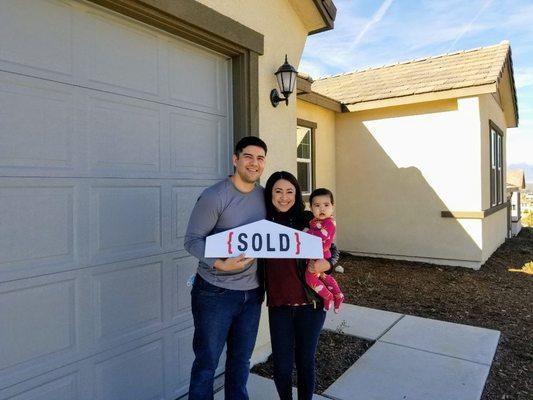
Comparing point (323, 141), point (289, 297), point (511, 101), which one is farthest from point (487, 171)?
point (289, 297)

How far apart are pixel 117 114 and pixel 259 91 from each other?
1.48 m

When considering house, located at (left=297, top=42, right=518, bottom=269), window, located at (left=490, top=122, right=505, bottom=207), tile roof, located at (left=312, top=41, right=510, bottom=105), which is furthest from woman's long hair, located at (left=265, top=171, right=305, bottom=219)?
window, located at (left=490, top=122, right=505, bottom=207)

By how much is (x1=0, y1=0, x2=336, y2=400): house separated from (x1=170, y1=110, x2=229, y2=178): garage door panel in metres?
0.01

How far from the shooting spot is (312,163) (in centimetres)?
893

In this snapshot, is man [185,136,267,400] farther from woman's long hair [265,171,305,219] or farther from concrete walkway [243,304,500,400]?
concrete walkway [243,304,500,400]

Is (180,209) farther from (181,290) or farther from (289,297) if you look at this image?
(289,297)

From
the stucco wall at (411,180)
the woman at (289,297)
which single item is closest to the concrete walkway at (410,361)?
the woman at (289,297)

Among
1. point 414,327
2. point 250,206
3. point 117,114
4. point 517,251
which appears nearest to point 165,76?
point 117,114

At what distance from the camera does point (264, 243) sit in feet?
7.09

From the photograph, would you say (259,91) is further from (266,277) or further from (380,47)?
(380,47)

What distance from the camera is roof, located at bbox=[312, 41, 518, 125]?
26.2ft

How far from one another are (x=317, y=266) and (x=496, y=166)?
34.8 ft

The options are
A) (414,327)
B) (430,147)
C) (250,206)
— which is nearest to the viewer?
(250,206)

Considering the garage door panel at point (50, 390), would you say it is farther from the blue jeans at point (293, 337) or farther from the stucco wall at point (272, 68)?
the stucco wall at point (272, 68)
